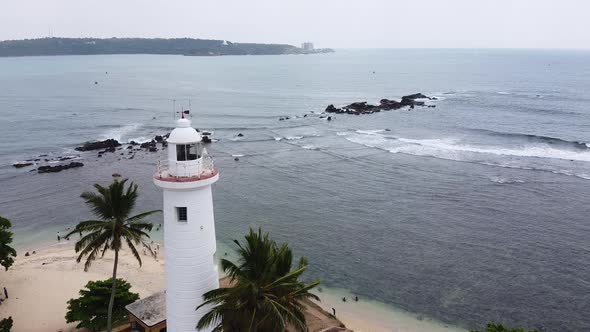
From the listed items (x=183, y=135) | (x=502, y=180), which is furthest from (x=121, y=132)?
(x=183, y=135)

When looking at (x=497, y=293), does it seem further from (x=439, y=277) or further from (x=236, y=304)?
(x=236, y=304)

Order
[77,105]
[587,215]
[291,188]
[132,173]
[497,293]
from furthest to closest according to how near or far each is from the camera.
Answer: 1. [77,105]
2. [132,173]
3. [291,188]
4. [587,215]
5. [497,293]

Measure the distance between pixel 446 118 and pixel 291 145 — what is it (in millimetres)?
35754

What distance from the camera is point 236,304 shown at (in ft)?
51.7

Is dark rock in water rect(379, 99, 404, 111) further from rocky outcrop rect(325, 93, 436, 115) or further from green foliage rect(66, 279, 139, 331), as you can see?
green foliage rect(66, 279, 139, 331)

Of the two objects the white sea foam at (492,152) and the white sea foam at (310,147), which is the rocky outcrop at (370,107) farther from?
the white sea foam at (310,147)

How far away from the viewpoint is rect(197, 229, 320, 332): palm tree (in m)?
15.7

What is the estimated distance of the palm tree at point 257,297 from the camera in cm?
1569

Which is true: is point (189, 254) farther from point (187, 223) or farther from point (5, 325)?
point (5, 325)

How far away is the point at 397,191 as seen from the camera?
50750 millimetres

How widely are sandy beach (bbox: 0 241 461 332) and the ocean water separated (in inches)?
60.8

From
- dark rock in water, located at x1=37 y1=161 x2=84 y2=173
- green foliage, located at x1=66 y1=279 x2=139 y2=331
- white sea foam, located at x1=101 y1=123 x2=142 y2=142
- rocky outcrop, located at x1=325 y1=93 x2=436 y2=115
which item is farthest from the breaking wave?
green foliage, located at x1=66 y1=279 x2=139 y2=331

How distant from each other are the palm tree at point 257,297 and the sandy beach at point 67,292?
45.0ft

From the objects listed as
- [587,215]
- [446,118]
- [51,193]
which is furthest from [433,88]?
[51,193]
